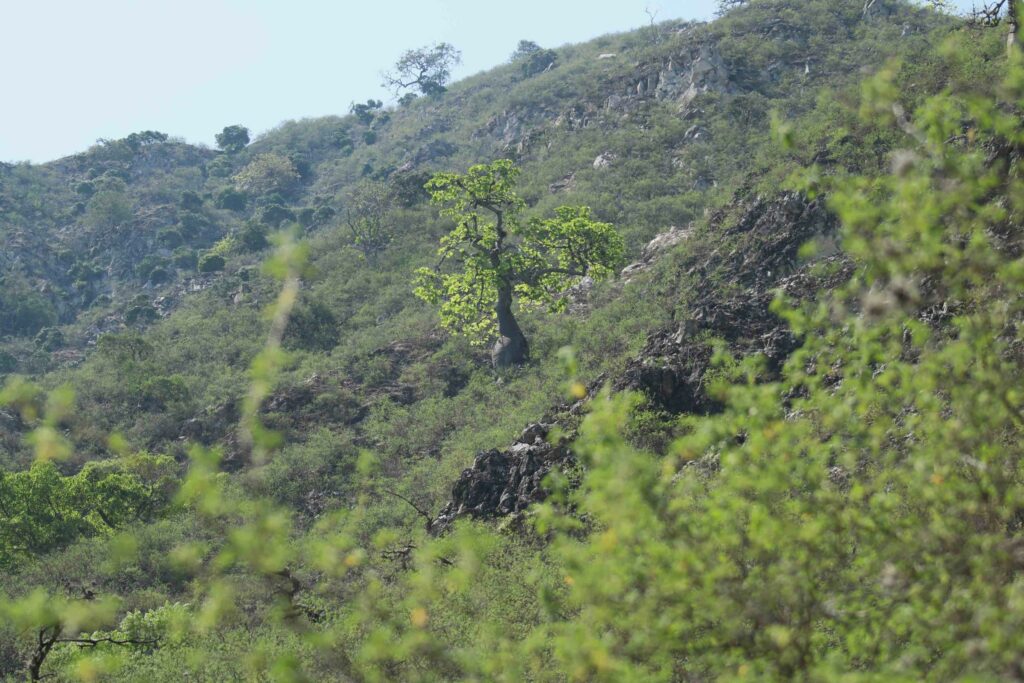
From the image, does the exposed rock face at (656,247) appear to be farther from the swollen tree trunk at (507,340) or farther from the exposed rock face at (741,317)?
the exposed rock face at (741,317)

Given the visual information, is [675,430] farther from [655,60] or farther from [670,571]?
[655,60]

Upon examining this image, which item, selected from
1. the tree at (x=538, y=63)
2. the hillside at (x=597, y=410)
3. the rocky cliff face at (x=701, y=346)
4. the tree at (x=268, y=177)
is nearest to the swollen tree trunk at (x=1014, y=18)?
the hillside at (x=597, y=410)

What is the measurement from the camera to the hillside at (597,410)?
5.57 m

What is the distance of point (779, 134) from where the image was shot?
564 cm

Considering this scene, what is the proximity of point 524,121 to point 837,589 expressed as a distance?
178 feet

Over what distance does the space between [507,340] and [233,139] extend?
6453 centimetres

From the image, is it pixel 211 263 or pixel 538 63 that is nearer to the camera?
pixel 211 263

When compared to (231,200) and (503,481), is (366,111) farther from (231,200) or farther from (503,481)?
(503,481)

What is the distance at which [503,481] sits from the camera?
14914mm

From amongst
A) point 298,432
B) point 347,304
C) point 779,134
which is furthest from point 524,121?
point 779,134

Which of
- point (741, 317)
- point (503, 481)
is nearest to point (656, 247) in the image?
point (741, 317)

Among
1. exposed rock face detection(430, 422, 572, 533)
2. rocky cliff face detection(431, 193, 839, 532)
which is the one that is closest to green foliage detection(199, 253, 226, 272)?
rocky cliff face detection(431, 193, 839, 532)

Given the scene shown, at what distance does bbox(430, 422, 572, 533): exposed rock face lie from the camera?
14.4 meters

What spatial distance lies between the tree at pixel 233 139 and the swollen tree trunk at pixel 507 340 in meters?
61.5
